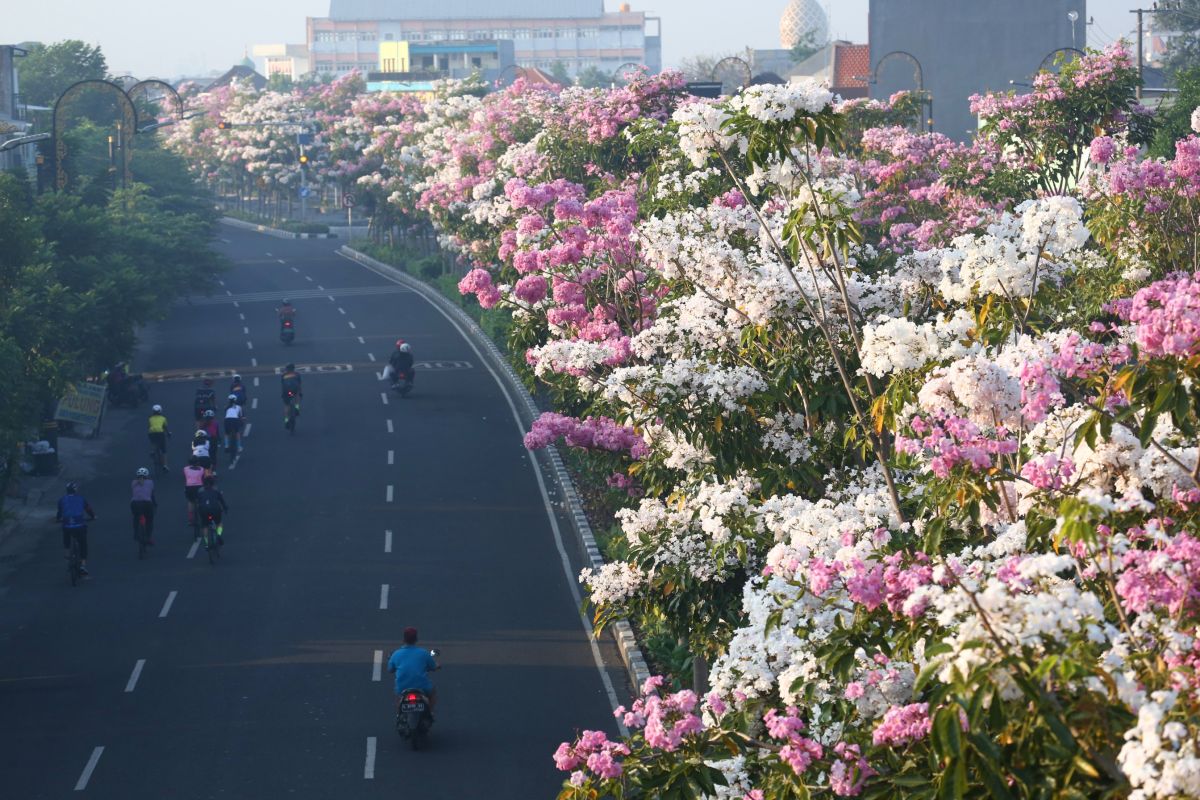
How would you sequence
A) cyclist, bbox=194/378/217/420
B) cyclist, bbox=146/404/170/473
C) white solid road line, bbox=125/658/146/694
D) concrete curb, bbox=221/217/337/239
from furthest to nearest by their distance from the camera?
concrete curb, bbox=221/217/337/239 → cyclist, bbox=194/378/217/420 → cyclist, bbox=146/404/170/473 → white solid road line, bbox=125/658/146/694

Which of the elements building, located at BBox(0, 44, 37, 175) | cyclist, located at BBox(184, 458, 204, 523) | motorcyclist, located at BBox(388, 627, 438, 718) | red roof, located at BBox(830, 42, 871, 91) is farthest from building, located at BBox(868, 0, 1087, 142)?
motorcyclist, located at BBox(388, 627, 438, 718)

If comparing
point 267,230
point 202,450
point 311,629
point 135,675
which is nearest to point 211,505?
point 202,450

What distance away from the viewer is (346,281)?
7175 cm

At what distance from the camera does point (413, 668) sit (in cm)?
1834

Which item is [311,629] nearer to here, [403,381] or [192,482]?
[192,482]

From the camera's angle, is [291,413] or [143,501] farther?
[291,413]

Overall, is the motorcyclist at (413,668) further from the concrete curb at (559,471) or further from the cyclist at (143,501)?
the cyclist at (143,501)

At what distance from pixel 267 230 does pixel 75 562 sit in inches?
3022

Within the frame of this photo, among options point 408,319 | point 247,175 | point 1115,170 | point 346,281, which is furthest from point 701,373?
point 247,175

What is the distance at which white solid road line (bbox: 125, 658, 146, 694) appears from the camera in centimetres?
2075

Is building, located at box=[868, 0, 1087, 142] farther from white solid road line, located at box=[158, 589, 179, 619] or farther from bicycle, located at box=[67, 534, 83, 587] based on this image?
white solid road line, located at box=[158, 589, 179, 619]

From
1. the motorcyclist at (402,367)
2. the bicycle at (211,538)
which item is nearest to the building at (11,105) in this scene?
the motorcyclist at (402,367)

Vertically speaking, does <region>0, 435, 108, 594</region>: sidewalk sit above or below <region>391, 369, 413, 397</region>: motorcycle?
below

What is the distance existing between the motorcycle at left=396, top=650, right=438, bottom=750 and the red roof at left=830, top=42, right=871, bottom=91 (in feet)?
268
